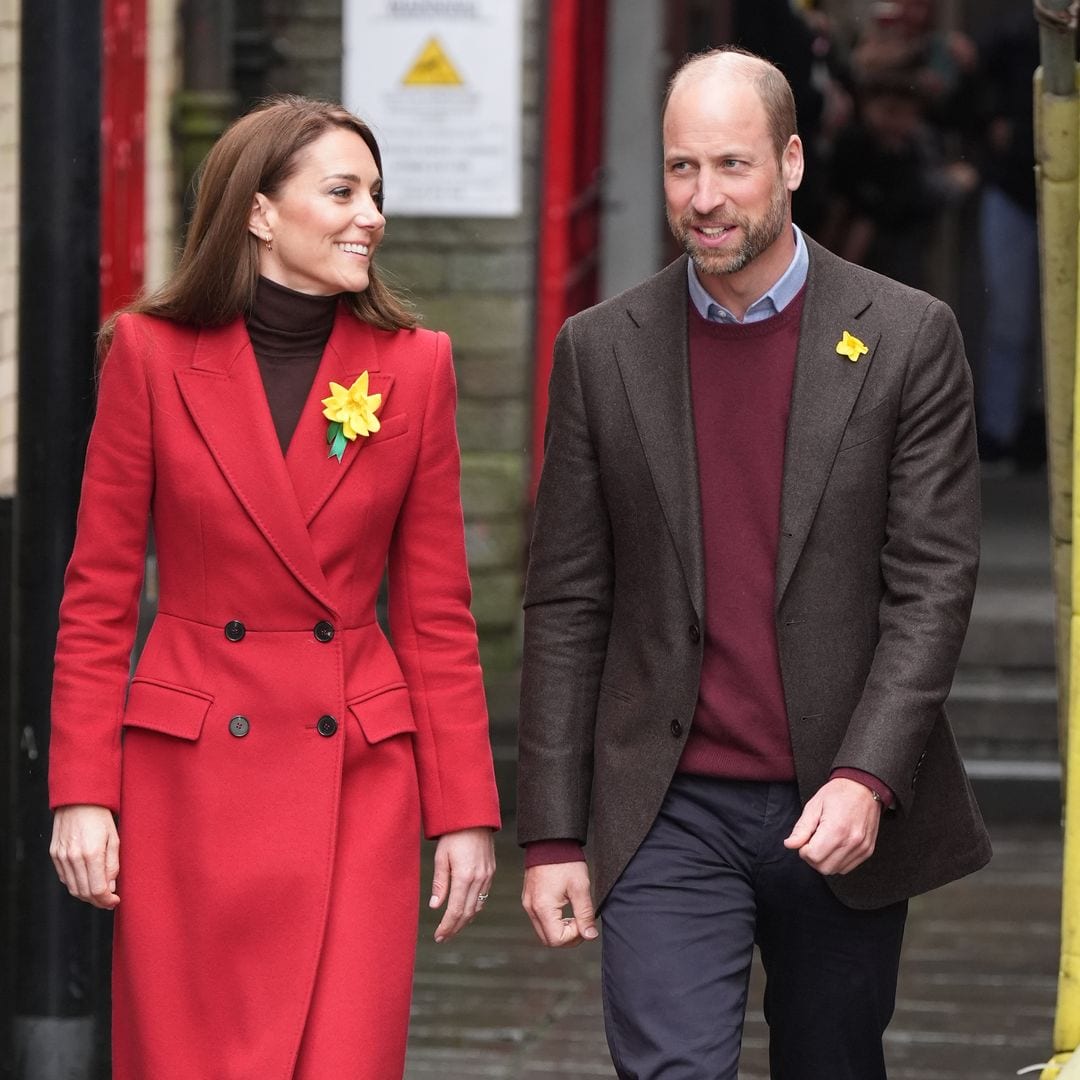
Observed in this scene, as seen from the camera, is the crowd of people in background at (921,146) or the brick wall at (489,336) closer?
the brick wall at (489,336)

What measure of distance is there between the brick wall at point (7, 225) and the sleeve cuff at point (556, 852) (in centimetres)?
351

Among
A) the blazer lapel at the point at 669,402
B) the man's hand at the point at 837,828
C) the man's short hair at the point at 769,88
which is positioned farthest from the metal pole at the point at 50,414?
the man's hand at the point at 837,828

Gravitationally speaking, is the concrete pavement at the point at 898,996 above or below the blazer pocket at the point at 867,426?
below

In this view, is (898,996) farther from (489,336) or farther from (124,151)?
(124,151)

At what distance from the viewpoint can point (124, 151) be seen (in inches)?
338

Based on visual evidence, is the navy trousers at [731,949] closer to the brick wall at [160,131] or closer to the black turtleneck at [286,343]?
the black turtleneck at [286,343]

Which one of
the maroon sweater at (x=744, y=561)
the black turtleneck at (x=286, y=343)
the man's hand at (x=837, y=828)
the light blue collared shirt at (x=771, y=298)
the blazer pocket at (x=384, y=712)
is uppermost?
the light blue collared shirt at (x=771, y=298)

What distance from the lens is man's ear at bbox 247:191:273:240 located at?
3910mm

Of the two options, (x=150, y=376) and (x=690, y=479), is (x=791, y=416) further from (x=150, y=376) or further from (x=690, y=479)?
(x=150, y=376)

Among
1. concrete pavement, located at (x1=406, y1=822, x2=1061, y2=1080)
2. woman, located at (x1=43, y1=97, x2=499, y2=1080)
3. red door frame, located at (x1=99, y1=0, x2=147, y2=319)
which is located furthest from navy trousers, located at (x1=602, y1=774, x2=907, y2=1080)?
red door frame, located at (x1=99, y1=0, x2=147, y2=319)

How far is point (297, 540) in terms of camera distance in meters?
3.86

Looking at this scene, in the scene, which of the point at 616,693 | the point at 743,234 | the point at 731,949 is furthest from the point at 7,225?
the point at 731,949

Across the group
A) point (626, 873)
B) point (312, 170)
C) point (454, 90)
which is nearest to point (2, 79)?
point (454, 90)

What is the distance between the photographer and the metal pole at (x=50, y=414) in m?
4.85
